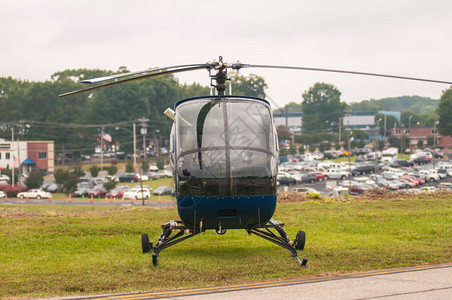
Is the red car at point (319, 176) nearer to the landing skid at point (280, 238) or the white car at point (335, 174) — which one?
the white car at point (335, 174)

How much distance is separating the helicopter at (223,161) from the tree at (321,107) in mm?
123410

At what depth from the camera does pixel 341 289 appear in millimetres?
8445

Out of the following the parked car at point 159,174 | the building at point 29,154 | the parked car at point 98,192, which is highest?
the building at point 29,154

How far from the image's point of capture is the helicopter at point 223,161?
387 inches

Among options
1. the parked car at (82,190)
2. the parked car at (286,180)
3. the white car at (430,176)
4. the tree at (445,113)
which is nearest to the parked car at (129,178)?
the parked car at (82,190)

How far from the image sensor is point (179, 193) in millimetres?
10273

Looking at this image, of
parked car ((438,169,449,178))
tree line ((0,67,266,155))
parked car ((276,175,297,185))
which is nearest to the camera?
parked car ((276,175,297,185))

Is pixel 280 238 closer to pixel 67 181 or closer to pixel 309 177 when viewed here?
pixel 67 181

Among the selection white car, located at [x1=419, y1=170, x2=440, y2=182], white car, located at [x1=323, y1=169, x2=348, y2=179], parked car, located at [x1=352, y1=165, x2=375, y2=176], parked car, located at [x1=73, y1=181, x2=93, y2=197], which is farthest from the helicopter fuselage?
parked car, located at [x1=352, y1=165, x2=375, y2=176]

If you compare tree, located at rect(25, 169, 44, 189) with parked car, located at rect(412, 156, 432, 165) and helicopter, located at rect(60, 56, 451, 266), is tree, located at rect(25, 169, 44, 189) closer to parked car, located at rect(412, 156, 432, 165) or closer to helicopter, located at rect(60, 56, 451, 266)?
parked car, located at rect(412, 156, 432, 165)

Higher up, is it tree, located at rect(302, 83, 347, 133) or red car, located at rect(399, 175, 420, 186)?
tree, located at rect(302, 83, 347, 133)

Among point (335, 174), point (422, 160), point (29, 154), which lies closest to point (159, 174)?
point (29, 154)

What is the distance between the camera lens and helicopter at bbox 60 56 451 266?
32.3 feet

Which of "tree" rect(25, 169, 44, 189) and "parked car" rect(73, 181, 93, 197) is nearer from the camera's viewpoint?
"parked car" rect(73, 181, 93, 197)
